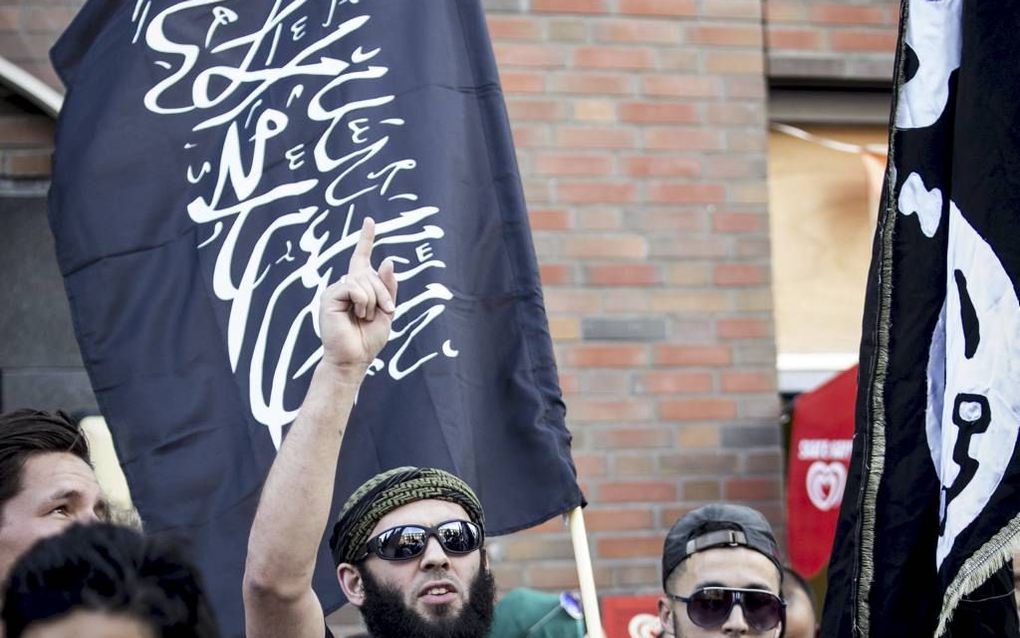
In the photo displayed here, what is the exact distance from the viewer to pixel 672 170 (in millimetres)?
5816

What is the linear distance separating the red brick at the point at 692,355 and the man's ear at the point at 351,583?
2399mm

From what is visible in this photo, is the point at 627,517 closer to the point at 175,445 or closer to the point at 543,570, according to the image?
the point at 543,570

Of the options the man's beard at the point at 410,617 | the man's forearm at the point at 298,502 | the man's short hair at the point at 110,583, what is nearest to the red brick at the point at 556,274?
the man's beard at the point at 410,617

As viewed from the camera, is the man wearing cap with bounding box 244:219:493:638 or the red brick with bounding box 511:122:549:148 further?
the red brick with bounding box 511:122:549:148

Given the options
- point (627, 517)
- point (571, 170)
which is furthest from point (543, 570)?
point (571, 170)

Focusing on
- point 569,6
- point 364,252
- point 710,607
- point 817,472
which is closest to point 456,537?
point 364,252

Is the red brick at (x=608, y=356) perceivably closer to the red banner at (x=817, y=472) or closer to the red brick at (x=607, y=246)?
the red brick at (x=607, y=246)

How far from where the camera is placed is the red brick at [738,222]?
19.1 ft

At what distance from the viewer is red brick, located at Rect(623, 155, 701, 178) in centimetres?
577

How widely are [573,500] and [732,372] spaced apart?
2.16 metres

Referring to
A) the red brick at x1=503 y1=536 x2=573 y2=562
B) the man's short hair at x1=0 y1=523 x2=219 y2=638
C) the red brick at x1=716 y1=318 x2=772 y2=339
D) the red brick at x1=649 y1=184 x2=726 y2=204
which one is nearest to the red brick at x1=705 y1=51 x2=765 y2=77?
the red brick at x1=649 y1=184 x2=726 y2=204

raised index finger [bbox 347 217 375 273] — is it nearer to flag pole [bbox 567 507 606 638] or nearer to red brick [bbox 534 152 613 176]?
flag pole [bbox 567 507 606 638]

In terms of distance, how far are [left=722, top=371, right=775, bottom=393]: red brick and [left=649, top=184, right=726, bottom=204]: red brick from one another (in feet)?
2.05

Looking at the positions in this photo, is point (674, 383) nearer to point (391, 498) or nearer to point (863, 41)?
point (863, 41)
